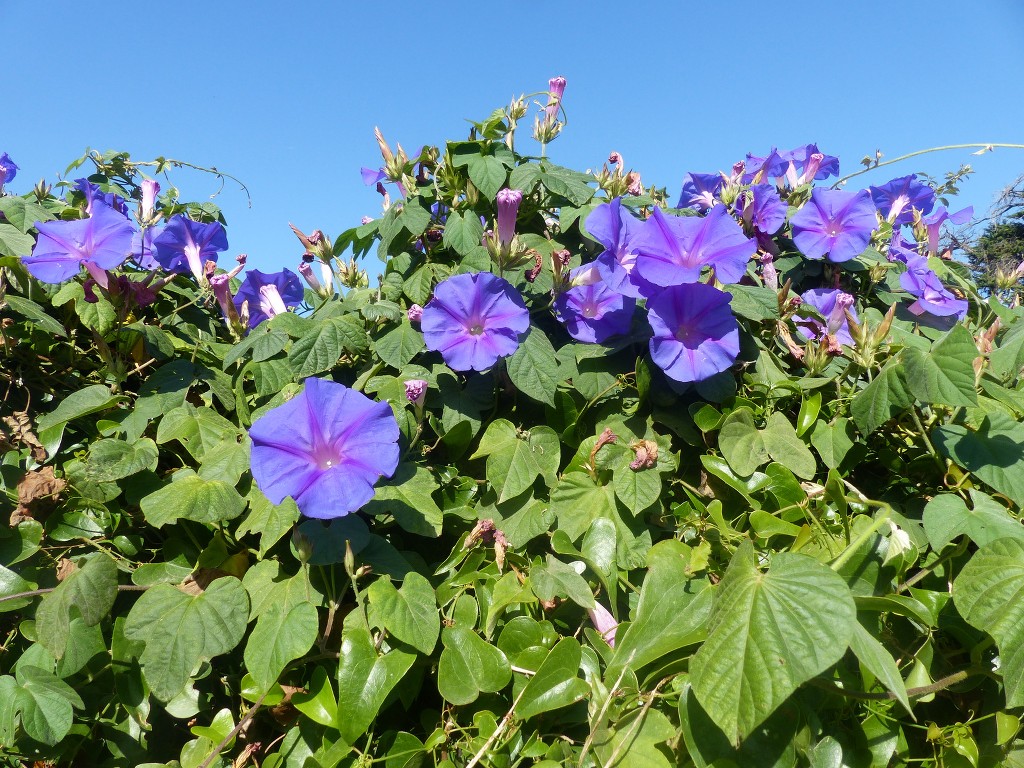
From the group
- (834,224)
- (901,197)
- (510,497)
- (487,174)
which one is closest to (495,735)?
(510,497)

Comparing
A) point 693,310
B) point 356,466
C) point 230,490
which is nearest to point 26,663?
point 230,490

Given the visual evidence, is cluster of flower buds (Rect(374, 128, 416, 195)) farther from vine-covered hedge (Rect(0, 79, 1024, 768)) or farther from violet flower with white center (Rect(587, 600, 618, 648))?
violet flower with white center (Rect(587, 600, 618, 648))

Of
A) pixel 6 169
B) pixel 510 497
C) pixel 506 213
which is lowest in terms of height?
Result: pixel 510 497

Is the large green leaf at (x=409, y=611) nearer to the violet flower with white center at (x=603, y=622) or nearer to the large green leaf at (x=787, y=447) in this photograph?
the violet flower with white center at (x=603, y=622)

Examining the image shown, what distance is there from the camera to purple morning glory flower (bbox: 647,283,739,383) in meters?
1.51

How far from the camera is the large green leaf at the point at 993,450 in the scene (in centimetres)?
133

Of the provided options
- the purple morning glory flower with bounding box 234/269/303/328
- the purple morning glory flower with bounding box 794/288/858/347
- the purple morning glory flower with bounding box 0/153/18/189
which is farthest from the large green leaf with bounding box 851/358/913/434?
the purple morning glory flower with bounding box 0/153/18/189

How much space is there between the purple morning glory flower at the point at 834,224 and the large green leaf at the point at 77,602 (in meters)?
1.88

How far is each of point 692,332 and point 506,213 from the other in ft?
1.71

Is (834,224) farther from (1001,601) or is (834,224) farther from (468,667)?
(468,667)

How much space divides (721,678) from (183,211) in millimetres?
2343

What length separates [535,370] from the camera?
1575mm

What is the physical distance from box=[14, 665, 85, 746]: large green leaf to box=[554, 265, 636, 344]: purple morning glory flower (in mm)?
1296

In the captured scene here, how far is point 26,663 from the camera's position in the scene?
1358mm
